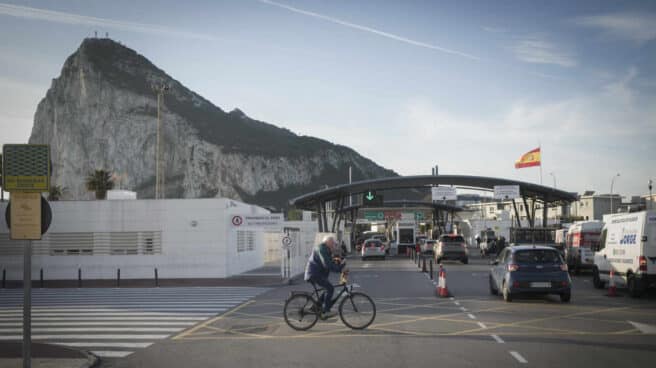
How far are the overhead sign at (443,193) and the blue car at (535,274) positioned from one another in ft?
169

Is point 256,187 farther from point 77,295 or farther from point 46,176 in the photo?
point 46,176

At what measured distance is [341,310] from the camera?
13.1 m

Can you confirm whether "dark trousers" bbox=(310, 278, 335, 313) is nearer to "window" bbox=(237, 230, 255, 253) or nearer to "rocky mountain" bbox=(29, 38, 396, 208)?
"window" bbox=(237, 230, 255, 253)

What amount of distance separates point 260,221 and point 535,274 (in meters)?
15.7

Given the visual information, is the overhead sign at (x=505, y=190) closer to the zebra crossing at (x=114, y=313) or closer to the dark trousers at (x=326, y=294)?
the zebra crossing at (x=114, y=313)

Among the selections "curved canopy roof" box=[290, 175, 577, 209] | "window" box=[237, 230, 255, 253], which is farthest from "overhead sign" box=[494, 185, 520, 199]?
"window" box=[237, 230, 255, 253]

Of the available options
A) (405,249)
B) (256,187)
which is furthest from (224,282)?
(256,187)

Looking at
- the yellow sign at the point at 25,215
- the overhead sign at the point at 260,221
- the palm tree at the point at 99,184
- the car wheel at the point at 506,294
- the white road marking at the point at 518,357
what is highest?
the palm tree at the point at 99,184

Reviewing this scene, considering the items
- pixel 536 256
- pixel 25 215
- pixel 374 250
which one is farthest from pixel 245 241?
pixel 25 215

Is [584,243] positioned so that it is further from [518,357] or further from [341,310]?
[518,357]

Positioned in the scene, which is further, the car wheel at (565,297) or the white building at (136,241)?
Answer: the white building at (136,241)

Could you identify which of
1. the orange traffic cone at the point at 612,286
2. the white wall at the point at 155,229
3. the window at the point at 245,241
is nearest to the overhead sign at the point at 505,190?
the window at the point at 245,241

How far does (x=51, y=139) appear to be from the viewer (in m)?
192

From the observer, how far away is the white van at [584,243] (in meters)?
31.3
